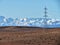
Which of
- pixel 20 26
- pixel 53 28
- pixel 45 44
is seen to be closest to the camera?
pixel 45 44

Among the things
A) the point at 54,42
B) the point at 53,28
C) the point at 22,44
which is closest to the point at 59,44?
the point at 54,42

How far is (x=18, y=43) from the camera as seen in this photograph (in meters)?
43.3

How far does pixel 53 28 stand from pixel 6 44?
54.3 meters

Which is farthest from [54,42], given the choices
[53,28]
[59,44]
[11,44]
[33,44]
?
[53,28]

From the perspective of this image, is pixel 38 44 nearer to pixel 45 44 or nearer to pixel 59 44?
pixel 45 44

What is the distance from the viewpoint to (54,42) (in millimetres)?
43938

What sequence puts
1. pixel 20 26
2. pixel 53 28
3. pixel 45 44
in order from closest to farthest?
pixel 45 44 → pixel 53 28 → pixel 20 26

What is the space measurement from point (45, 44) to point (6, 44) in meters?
7.25

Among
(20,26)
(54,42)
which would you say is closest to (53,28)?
(20,26)

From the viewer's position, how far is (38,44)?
42344mm

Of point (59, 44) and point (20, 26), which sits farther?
point (20, 26)

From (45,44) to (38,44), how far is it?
1.28 m

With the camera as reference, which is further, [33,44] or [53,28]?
[53,28]

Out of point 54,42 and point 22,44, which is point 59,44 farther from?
point 22,44
